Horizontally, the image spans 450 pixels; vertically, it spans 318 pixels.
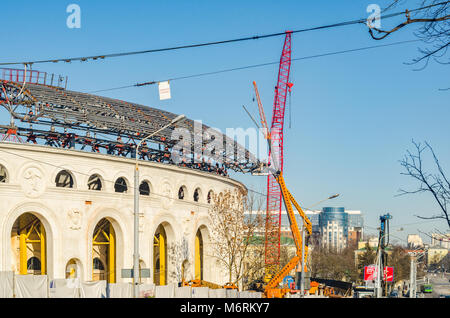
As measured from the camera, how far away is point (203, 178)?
59281mm

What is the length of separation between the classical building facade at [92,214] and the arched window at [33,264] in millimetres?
81

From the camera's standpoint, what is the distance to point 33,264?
4856 centimetres

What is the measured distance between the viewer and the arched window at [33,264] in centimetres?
4834

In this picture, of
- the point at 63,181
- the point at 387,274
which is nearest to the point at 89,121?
the point at 63,181

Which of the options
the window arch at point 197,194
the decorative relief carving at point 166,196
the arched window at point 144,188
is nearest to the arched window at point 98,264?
the arched window at point 144,188

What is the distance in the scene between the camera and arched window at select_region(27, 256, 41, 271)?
48.3 m

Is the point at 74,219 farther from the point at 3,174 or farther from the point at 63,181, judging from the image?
the point at 63,181

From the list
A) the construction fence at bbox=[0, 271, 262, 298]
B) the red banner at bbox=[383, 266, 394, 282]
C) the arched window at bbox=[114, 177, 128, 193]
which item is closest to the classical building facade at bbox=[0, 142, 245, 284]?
the arched window at bbox=[114, 177, 128, 193]

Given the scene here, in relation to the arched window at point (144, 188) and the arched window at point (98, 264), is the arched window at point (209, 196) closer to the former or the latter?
the arched window at point (144, 188)

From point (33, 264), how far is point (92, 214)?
7.38 m

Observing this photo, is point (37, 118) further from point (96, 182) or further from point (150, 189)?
point (150, 189)

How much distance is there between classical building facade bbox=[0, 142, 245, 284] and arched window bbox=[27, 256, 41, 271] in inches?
3.2
